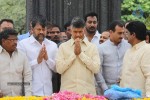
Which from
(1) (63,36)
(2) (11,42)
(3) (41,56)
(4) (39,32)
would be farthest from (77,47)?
(1) (63,36)

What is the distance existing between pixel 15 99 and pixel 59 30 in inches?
103

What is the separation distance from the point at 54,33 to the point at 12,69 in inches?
62.2

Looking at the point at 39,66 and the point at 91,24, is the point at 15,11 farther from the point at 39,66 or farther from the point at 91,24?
the point at 39,66

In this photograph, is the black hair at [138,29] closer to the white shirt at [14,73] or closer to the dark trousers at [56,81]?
the dark trousers at [56,81]

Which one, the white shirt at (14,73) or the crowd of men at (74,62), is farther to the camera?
the white shirt at (14,73)

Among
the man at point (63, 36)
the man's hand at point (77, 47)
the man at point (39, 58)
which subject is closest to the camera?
the man's hand at point (77, 47)

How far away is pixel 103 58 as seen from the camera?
24.8 feet

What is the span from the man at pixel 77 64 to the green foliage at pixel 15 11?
12.9 meters

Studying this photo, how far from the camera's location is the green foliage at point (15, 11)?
2012 centimetres

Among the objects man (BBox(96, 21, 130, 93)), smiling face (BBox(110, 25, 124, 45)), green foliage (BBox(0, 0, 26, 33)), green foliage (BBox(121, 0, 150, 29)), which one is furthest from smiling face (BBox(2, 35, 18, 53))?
green foliage (BBox(121, 0, 150, 29))

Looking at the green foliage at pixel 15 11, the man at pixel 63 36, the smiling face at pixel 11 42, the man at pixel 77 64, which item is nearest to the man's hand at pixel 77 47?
the man at pixel 77 64

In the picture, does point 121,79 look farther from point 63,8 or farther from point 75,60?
point 63,8

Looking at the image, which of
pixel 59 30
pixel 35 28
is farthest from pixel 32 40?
pixel 59 30

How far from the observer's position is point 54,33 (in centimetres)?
848
